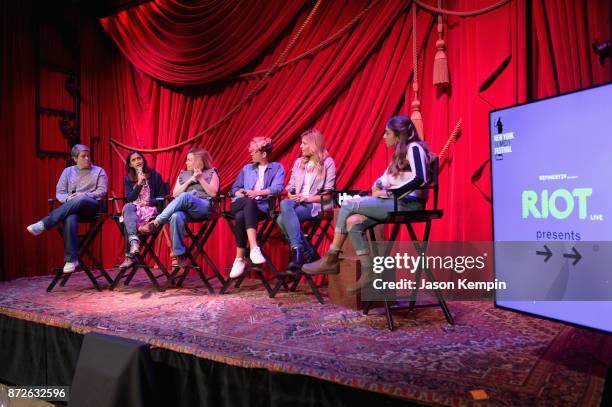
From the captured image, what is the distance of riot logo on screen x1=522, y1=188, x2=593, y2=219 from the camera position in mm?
1861

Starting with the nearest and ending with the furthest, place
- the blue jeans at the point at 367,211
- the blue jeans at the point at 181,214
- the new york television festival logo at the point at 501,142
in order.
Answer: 1. the new york television festival logo at the point at 501,142
2. the blue jeans at the point at 367,211
3. the blue jeans at the point at 181,214

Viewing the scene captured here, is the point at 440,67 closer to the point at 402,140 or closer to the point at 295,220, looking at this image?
the point at 402,140

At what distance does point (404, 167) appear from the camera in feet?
9.48

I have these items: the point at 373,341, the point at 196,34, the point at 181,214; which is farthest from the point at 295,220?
the point at 196,34

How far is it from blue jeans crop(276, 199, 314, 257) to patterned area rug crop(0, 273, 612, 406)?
403 millimetres

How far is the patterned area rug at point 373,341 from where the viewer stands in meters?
1.77

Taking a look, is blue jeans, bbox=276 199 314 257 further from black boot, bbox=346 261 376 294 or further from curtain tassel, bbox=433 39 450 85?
curtain tassel, bbox=433 39 450 85

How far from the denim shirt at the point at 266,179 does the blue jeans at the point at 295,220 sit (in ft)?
0.83

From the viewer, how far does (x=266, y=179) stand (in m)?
4.03

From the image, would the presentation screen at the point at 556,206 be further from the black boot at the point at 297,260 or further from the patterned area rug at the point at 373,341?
the black boot at the point at 297,260

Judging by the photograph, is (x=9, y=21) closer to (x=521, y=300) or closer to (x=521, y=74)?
(x=521, y=74)

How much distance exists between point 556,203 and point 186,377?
1.85 meters

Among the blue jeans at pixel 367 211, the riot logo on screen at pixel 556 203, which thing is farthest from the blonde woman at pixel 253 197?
the riot logo on screen at pixel 556 203

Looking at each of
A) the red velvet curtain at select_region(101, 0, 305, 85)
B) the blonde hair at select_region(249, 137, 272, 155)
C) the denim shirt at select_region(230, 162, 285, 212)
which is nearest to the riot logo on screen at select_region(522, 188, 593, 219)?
the denim shirt at select_region(230, 162, 285, 212)
